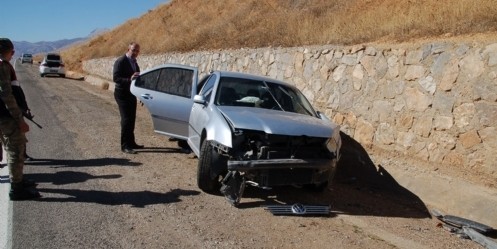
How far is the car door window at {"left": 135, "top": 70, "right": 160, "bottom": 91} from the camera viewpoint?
8.39m

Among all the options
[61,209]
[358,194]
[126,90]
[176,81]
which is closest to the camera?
[61,209]

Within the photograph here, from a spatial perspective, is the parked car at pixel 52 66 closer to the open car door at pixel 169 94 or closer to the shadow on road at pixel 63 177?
the open car door at pixel 169 94

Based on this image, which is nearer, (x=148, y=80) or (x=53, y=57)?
(x=148, y=80)

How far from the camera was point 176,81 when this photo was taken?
847 centimetres

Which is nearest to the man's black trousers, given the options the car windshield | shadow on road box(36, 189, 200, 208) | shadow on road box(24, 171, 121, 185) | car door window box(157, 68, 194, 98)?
car door window box(157, 68, 194, 98)

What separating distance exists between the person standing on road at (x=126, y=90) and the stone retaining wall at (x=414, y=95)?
374 cm

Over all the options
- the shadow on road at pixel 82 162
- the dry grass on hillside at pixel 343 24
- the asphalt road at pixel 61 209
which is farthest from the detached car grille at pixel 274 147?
the dry grass on hillside at pixel 343 24

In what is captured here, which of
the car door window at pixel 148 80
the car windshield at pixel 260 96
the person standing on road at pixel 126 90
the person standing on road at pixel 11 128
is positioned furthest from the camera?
the car door window at pixel 148 80

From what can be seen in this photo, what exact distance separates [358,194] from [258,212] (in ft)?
6.82

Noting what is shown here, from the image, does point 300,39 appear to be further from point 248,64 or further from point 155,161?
point 155,161

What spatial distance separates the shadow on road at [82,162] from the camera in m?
7.16

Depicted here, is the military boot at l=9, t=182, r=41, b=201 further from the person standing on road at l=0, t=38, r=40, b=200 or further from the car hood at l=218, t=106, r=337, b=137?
the car hood at l=218, t=106, r=337, b=137

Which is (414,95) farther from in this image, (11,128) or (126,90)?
(11,128)

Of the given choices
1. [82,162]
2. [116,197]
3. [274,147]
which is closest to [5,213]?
[116,197]
